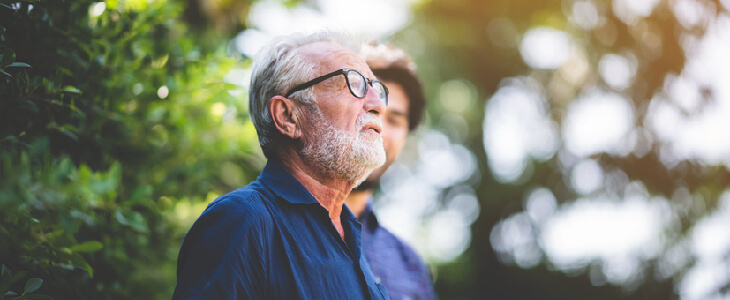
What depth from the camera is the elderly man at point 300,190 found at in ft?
4.83

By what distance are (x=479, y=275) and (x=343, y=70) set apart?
34.6ft

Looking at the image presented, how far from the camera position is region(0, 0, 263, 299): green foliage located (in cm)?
173

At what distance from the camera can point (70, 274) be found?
7.13 feet

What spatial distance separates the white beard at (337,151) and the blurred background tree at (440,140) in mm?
525

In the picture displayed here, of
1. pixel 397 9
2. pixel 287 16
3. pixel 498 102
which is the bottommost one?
pixel 287 16

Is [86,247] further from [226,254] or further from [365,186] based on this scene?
[365,186]

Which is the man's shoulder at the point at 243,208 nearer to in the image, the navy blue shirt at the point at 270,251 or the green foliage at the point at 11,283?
the navy blue shirt at the point at 270,251

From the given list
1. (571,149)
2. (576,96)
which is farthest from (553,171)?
(576,96)

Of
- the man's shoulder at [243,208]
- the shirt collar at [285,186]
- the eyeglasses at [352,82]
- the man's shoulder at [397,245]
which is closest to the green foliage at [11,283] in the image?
the man's shoulder at [243,208]

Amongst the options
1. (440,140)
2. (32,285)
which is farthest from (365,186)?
(440,140)

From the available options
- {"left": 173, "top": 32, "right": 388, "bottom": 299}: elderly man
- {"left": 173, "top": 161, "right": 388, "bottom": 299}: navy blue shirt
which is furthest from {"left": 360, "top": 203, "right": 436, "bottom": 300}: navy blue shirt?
{"left": 173, "top": 161, "right": 388, "bottom": 299}: navy blue shirt

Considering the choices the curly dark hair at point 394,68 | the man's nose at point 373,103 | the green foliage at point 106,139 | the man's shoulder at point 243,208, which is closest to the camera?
the man's shoulder at point 243,208

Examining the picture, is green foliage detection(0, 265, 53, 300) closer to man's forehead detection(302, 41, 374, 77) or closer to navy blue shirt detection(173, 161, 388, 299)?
navy blue shirt detection(173, 161, 388, 299)

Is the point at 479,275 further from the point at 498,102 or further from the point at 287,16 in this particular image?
the point at 287,16
